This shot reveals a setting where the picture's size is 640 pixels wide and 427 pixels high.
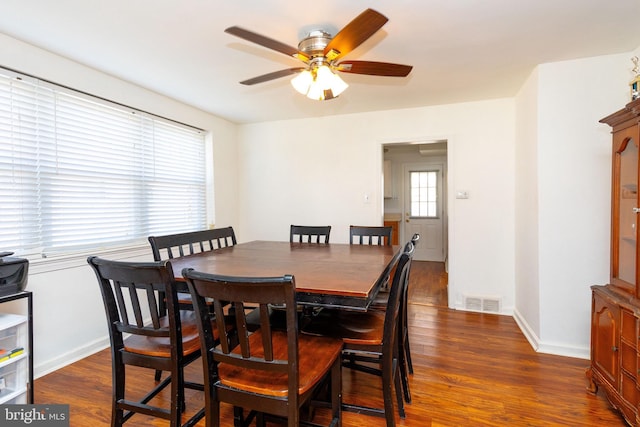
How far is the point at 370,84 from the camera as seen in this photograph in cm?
297

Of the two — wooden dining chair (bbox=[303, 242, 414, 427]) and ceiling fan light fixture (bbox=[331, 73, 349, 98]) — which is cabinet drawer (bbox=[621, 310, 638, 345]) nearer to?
wooden dining chair (bbox=[303, 242, 414, 427])

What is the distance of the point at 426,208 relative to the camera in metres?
6.63

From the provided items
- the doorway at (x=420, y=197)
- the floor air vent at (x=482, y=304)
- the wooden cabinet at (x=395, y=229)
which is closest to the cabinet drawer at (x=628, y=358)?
the floor air vent at (x=482, y=304)

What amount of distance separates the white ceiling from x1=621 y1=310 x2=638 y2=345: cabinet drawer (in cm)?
171

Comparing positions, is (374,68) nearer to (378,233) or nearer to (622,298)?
(378,233)

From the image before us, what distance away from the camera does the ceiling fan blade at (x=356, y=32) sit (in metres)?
1.38

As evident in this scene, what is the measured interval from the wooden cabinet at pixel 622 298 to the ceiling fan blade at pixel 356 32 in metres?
1.44

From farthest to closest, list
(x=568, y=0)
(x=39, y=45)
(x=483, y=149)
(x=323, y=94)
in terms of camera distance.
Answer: (x=483, y=149) < (x=39, y=45) < (x=323, y=94) < (x=568, y=0)

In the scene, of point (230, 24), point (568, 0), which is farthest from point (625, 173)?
point (230, 24)

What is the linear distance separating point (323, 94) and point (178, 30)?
1.00 meters

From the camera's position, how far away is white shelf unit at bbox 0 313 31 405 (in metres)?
1.80

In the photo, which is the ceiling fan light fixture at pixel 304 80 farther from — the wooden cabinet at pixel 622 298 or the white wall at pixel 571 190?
the white wall at pixel 571 190

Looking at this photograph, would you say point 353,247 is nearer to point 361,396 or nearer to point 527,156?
point 361,396

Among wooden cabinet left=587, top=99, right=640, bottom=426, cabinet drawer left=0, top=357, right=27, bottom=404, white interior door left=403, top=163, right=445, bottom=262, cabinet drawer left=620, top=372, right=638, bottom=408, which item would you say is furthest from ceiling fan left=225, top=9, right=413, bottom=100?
white interior door left=403, top=163, right=445, bottom=262
